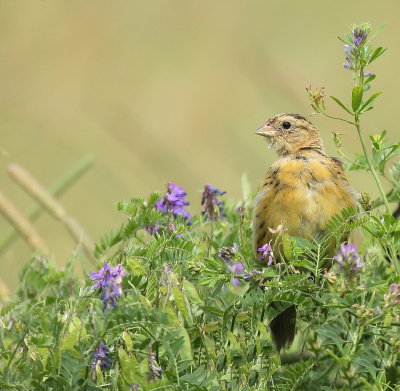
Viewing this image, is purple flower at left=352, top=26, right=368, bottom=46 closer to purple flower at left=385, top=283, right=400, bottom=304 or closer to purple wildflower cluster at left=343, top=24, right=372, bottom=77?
purple wildflower cluster at left=343, top=24, right=372, bottom=77

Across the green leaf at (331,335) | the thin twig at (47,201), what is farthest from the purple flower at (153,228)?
the thin twig at (47,201)

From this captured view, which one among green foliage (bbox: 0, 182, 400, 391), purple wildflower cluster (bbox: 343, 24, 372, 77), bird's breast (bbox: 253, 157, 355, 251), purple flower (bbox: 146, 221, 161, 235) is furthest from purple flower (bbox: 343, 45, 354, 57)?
bird's breast (bbox: 253, 157, 355, 251)

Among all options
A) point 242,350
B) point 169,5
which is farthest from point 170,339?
point 169,5

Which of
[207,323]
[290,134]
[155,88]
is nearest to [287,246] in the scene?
[207,323]

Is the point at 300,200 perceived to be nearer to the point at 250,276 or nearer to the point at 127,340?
the point at 250,276

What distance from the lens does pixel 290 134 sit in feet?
11.8

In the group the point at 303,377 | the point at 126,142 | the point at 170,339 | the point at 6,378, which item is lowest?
the point at 6,378

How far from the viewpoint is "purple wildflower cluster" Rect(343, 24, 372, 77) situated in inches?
87.1

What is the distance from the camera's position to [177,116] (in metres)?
6.01

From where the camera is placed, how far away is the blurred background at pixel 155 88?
17.5 ft

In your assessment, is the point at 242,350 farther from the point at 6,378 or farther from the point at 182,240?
the point at 6,378

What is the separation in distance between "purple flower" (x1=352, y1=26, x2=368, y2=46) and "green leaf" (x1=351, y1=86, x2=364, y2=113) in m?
0.09

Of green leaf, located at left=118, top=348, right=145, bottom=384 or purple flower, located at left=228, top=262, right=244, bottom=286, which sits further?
purple flower, located at left=228, top=262, right=244, bottom=286

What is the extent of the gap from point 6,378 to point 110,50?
4.48 m
